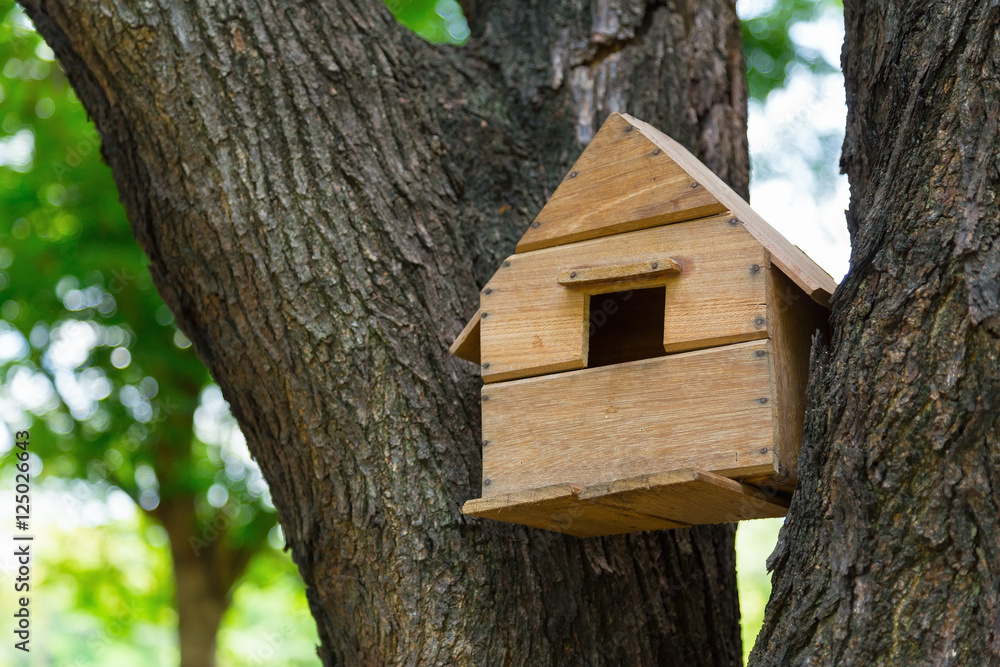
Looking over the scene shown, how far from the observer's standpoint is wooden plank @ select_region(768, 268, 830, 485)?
6.03ft

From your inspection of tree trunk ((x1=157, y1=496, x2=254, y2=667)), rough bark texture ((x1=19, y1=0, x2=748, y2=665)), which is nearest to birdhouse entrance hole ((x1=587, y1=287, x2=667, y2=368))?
rough bark texture ((x1=19, y1=0, x2=748, y2=665))

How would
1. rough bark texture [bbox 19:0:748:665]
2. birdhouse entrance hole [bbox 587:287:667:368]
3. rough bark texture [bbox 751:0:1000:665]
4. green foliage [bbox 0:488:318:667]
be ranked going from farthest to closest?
green foliage [bbox 0:488:318:667] → birdhouse entrance hole [bbox 587:287:667:368] → rough bark texture [bbox 19:0:748:665] → rough bark texture [bbox 751:0:1000:665]

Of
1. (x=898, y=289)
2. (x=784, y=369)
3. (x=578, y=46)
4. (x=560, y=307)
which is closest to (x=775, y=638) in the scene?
(x=784, y=369)

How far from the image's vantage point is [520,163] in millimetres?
2887

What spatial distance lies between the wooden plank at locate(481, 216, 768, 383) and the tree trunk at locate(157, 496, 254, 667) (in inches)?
186

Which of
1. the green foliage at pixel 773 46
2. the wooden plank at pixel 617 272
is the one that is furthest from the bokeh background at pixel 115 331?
the wooden plank at pixel 617 272

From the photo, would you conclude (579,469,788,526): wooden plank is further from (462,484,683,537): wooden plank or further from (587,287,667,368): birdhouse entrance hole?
(587,287,667,368): birdhouse entrance hole

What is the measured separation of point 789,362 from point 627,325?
2.17 feet

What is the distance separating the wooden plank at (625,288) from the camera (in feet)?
6.19

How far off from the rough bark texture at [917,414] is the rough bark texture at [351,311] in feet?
2.15

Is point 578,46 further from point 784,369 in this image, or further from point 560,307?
point 784,369

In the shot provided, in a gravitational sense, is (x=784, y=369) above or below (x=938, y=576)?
above

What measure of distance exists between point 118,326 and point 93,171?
961mm

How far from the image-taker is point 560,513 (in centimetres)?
197
